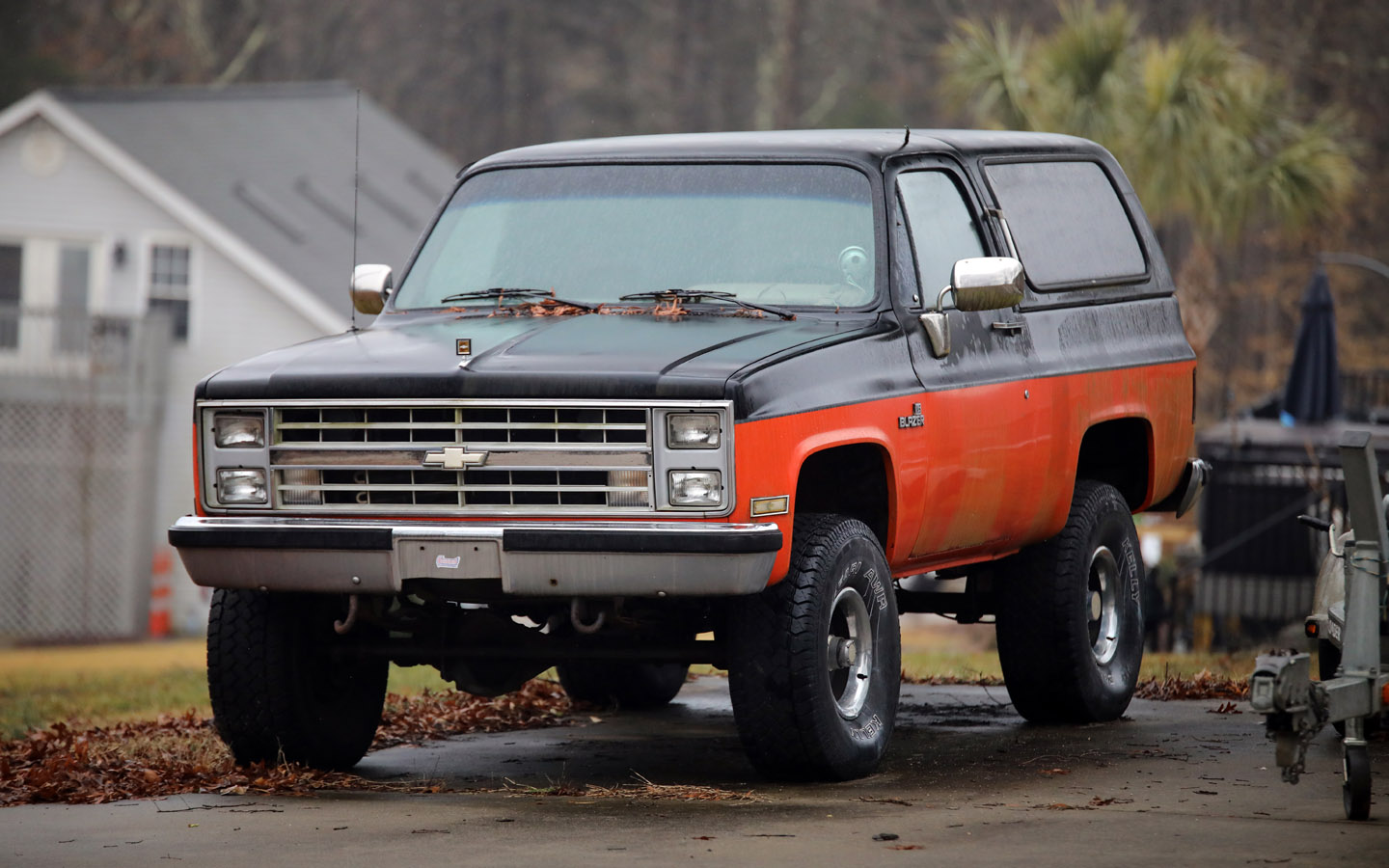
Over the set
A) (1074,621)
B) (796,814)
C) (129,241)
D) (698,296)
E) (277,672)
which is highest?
(129,241)

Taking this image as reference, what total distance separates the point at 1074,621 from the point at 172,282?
25.7m

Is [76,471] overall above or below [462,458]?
above

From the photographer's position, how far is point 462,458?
6828mm

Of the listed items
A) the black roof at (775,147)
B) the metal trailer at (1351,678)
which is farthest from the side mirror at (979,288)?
the metal trailer at (1351,678)

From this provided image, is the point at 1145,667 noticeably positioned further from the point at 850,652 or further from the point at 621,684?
the point at 850,652

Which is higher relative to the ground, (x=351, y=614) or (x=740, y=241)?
(x=740, y=241)

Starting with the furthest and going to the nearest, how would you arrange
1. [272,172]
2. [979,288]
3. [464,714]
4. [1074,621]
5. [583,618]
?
1. [272,172]
2. [464,714]
3. [1074,621]
4. [979,288]
5. [583,618]

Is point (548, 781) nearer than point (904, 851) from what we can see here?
No

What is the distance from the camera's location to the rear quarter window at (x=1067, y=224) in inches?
354

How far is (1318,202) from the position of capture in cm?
2253

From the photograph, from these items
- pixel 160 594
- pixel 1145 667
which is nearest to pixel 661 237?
pixel 1145 667

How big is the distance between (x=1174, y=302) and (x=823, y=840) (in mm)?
4812

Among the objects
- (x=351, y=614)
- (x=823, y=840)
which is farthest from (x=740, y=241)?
(x=823, y=840)

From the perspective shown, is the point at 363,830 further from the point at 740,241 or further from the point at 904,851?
the point at 740,241
